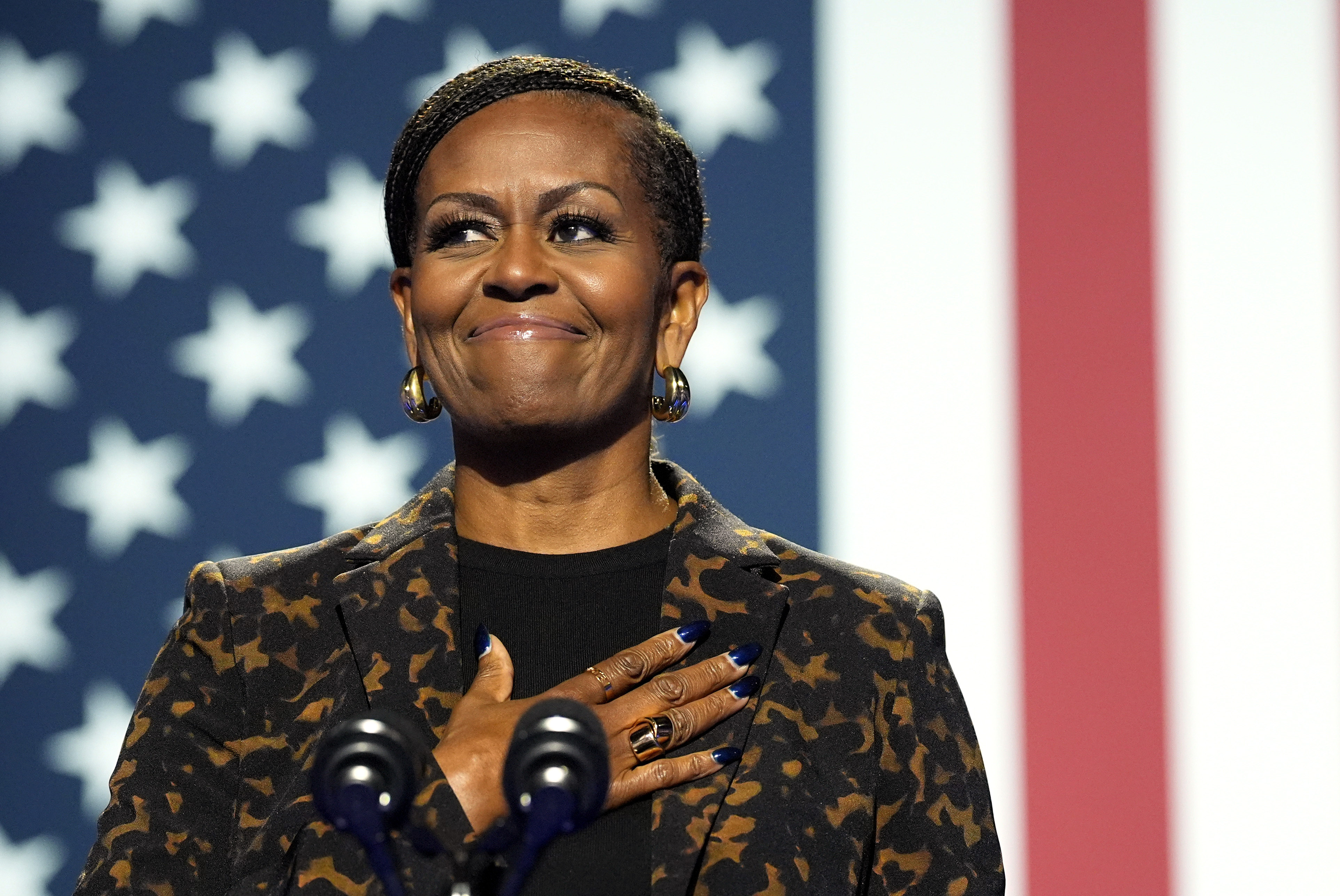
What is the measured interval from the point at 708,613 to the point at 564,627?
0.14 metres

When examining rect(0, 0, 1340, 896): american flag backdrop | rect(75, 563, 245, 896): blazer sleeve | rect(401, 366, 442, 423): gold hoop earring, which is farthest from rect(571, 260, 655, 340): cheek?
rect(0, 0, 1340, 896): american flag backdrop

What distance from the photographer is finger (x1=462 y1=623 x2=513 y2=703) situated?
1.33 m

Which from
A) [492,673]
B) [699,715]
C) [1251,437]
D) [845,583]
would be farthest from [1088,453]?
[492,673]

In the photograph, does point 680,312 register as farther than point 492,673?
Yes

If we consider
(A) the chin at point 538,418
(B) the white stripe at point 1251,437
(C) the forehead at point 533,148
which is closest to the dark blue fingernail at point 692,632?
(A) the chin at point 538,418

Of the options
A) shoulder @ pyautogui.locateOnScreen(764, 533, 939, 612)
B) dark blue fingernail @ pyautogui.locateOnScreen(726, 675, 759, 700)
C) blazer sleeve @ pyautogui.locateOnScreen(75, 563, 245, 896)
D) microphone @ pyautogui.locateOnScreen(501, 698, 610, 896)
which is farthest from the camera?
shoulder @ pyautogui.locateOnScreen(764, 533, 939, 612)

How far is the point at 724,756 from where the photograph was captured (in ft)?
4.46

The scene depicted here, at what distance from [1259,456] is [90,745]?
1915 millimetres

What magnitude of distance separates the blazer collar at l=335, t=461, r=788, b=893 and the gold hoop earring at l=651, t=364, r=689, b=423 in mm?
84

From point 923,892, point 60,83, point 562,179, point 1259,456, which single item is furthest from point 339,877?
point 60,83

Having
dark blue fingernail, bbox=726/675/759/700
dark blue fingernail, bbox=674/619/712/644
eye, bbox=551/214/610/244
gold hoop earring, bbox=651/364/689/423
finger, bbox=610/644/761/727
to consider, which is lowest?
dark blue fingernail, bbox=726/675/759/700

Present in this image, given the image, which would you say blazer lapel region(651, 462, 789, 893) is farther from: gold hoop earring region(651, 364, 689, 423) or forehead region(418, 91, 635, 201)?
forehead region(418, 91, 635, 201)

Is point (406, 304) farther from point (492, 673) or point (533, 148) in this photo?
point (492, 673)

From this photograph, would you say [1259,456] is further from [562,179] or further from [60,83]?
[60,83]
